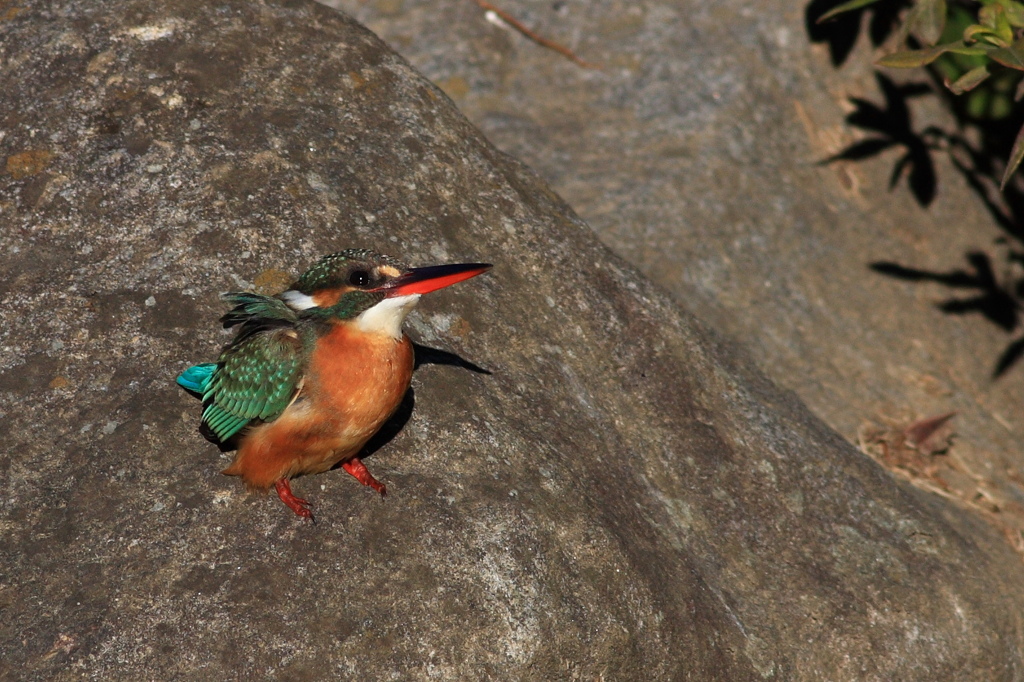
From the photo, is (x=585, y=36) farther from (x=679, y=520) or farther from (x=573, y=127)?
(x=679, y=520)

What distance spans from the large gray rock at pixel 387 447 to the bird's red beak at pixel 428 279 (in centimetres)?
63

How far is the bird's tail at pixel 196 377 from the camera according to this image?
4.30 metres

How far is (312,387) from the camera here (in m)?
4.19

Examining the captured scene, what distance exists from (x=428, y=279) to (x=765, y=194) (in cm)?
479

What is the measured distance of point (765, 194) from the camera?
8.27 metres

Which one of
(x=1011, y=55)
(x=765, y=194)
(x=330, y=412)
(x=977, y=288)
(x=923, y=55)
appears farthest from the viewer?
(x=977, y=288)

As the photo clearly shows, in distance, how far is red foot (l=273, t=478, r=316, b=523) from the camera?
4143 millimetres

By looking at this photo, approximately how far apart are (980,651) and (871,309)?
355cm

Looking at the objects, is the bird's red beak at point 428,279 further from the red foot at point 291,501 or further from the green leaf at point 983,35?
the green leaf at point 983,35

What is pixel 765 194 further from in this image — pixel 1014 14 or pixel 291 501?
pixel 291 501

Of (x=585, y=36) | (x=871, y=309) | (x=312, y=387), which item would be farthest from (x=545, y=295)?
(x=585, y=36)

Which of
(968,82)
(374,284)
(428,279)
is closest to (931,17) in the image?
(968,82)

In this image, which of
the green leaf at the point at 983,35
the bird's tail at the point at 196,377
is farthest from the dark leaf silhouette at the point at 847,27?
the bird's tail at the point at 196,377

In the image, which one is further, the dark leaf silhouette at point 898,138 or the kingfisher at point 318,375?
the dark leaf silhouette at point 898,138
